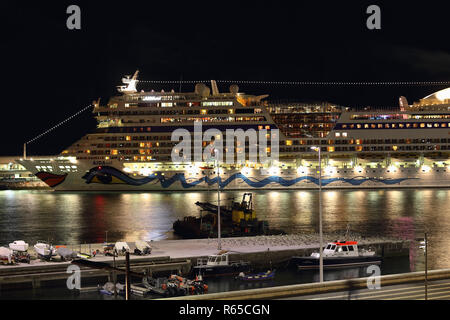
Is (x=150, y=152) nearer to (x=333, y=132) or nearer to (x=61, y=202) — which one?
(x=61, y=202)

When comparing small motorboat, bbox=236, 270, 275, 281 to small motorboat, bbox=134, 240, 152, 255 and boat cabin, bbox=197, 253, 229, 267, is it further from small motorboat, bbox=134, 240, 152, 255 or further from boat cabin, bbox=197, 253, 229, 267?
small motorboat, bbox=134, 240, 152, 255

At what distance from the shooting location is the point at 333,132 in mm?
75688

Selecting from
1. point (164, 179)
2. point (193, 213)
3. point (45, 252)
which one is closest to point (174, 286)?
point (45, 252)

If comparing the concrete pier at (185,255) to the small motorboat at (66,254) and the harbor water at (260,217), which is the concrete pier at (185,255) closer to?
the small motorboat at (66,254)

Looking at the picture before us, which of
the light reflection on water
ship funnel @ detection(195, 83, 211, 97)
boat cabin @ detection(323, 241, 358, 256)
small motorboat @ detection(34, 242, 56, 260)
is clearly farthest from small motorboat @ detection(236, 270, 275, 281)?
ship funnel @ detection(195, 83, 211, 97)

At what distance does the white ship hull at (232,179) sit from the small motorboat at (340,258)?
43.9 meters

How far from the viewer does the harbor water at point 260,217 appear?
2760cm

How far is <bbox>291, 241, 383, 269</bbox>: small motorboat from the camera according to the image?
2594 centimetres

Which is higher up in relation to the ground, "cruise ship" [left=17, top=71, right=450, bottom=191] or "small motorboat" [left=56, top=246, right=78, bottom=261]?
"cruise ship" [left=17, top=71, right=450, bottom=191]

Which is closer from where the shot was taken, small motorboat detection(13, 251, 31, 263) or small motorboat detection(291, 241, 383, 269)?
small motorboat detection(13, 251, 31, 263)

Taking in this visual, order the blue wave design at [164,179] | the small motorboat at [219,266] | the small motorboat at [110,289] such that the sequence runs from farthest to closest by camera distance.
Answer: the blue wave design at [164,179] → the small motorboat at [219,266] → the small motorboat at [110,289]

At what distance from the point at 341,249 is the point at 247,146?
4870 cm

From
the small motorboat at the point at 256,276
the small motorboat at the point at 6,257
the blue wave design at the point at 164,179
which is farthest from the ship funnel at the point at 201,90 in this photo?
the small motorboat at the point at 6,257

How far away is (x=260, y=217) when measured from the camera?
45.5 metres
